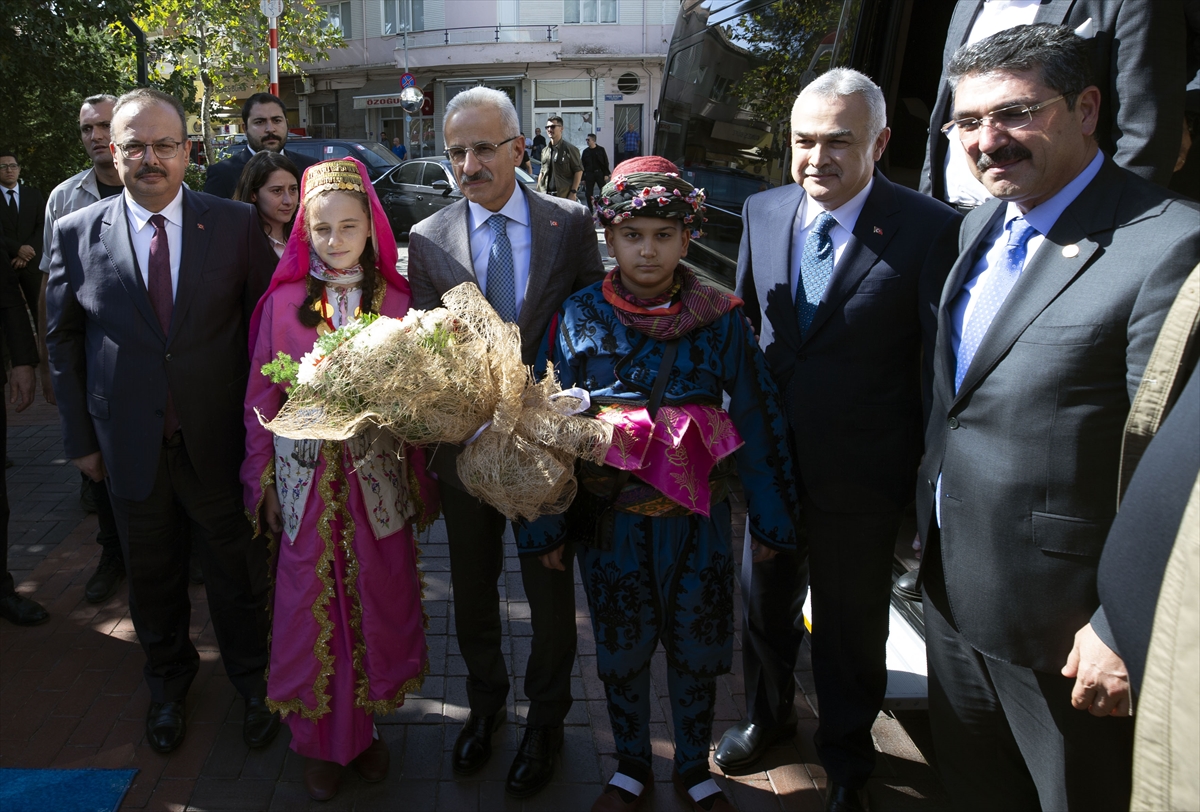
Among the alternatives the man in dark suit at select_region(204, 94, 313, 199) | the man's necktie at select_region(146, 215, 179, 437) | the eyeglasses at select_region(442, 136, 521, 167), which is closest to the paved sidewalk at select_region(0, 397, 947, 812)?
the man's necktie at select_region(146, 215, 179, 437)

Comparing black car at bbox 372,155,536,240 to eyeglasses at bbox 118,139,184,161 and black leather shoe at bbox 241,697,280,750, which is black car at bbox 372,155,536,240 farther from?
black leather shoe at bbox 241,697,280,750

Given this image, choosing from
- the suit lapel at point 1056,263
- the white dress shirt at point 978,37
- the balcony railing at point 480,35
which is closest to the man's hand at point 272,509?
the suit lapel at point 1056,263

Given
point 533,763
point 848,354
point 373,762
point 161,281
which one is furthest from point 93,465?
point 848,354

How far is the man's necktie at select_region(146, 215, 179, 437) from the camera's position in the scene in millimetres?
2998

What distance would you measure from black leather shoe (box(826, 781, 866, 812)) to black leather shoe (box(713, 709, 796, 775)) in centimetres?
33

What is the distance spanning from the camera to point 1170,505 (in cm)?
128

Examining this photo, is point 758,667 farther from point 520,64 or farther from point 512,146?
point 520,64

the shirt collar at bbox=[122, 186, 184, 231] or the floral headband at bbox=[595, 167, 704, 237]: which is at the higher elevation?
the floral headband at bbox=[595, 167, 704, 237]

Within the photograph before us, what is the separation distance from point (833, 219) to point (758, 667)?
5.14ft

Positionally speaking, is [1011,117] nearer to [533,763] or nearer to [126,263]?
[533,763]

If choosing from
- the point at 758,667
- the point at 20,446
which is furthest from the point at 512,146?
the point at 20,446

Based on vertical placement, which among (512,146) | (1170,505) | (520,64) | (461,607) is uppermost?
(520,64)

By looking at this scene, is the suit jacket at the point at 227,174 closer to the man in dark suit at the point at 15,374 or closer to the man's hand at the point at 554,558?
the man in dark suit at the point at 15,374

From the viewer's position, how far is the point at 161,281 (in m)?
3.01
